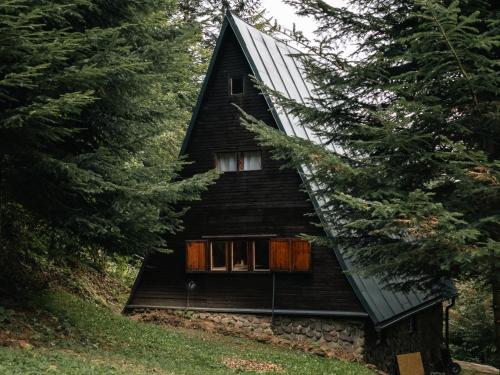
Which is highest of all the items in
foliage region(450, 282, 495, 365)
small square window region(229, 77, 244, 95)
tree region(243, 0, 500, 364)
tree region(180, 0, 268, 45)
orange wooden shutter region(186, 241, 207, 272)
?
tree region(180, 0, 268, 45)

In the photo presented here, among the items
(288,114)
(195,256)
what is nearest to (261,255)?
(195,256)

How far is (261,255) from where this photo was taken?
16.3 meters

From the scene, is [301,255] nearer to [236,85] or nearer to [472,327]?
[236,85]

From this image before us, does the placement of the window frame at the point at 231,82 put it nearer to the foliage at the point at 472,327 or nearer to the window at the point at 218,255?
the window at the point at 218,255

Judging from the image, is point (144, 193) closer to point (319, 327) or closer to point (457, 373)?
point (319, 327)

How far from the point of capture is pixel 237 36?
54.8 ft

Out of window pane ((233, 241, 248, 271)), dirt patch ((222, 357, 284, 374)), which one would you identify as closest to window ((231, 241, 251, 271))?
window pane ((233, 241, 248, 271))

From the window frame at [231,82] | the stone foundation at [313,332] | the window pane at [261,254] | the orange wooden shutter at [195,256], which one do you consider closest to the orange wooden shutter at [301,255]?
the window pane at [261,254]

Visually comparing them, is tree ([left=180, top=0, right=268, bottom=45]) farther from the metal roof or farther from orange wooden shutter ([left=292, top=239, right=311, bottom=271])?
orange wooden shutter ([left=292, top=239, right=311, bottom=271])

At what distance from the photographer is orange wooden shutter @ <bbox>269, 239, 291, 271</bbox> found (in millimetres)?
15680

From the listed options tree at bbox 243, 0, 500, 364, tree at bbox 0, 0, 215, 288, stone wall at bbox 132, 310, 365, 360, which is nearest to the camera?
tree at bbox 243, 0, 500, 364

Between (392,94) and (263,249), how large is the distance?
6527 mm

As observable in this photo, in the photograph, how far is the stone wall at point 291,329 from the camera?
14859 mm

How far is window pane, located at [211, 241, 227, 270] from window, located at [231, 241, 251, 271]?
1.04 feet
